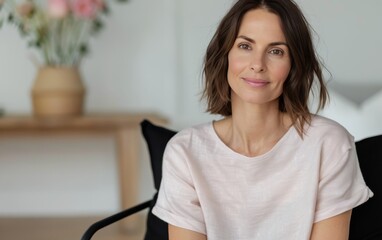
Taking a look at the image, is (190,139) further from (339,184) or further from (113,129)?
(113,129)

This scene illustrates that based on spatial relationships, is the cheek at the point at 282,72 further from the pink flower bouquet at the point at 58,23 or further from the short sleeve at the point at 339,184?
the pink flower bouquet at the point at 58,23

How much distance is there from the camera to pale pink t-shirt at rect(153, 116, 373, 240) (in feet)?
5.79

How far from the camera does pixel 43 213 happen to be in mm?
4090

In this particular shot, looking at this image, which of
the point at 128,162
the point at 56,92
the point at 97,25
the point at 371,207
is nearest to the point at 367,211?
the point at 371,207

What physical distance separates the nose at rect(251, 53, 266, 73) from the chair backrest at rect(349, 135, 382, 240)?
0.38 meters

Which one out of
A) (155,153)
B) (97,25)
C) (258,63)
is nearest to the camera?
(258,63)

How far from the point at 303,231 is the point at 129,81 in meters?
2.30

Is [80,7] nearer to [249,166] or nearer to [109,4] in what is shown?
[109,4]

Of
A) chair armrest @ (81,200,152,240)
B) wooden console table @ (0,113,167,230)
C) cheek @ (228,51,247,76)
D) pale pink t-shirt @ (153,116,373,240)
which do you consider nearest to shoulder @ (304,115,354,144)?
pale pink t-shirt @ (153,116,373,240)

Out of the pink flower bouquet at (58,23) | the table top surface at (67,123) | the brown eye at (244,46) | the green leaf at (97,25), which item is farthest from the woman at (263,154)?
the green leaf at (97,25)

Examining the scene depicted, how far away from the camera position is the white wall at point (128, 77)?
A: 144 inches

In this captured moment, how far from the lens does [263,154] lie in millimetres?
1815

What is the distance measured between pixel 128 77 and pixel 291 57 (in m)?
2.26

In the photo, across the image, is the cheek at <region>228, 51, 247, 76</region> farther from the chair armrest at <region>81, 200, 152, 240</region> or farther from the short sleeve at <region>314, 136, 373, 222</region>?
the chair armrest at <region>81, 200, 152, 240</region>
